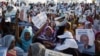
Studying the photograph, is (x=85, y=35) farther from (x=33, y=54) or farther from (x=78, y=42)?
(x=33, y=54)

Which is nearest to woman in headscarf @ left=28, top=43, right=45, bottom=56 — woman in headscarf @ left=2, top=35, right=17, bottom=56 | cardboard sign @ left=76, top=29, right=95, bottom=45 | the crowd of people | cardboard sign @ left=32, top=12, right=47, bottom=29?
the crowd of people

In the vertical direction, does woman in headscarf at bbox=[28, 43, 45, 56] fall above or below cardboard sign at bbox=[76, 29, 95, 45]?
above

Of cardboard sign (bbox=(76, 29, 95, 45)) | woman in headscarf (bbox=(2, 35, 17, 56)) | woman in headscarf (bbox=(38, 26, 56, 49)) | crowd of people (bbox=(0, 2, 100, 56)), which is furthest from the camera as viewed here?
woman in headscarf (bbox=(38, 26, 56, 49))

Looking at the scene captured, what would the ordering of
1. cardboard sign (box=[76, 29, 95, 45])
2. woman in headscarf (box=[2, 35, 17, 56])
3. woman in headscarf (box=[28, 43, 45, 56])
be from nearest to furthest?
1. woman in headscarf (box=[28, 43, 45, 56])
2. woman in headscarf (box=[2, 35, 17, 56])
3. cardboard sign (box=[76, 29, 95, 45])

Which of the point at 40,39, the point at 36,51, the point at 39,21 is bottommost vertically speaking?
the point at 40,39

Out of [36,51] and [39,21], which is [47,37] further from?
[36,51]

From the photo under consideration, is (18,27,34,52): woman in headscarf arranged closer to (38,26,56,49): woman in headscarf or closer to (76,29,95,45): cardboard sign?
(38,26,56,49): woman in headscarf

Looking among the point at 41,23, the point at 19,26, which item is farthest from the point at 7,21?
the point at 41,23

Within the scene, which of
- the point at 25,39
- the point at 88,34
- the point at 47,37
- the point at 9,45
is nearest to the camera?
the point at 9,45

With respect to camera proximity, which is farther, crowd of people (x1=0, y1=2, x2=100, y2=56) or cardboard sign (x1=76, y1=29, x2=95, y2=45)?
cardboard sign (x1=76, y1=29, x2=95, y2=45)

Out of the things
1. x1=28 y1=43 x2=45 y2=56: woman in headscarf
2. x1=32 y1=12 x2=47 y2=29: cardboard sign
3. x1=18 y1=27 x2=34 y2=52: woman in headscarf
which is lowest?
x1=18 y1=27 x2=34 y2=52: woman in headscarf

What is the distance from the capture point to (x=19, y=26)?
8992mm

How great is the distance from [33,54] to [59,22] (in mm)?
3569

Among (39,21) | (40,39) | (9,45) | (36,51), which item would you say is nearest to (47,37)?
(40,39)
